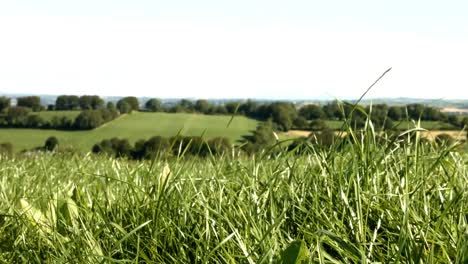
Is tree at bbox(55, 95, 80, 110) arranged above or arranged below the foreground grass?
below

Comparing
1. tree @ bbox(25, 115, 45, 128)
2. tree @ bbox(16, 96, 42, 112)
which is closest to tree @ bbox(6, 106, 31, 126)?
tree @ bbox(25, 115, 45, 128)

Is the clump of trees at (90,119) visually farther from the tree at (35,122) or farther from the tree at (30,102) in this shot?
the tree at (30,102)

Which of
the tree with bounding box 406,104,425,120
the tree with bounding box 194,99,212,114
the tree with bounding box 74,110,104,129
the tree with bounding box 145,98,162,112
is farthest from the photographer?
the tree with bounding box 194,99,212,114

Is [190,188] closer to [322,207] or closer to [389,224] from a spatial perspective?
[322,207]

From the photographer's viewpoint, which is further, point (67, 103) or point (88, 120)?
point (67, 103)

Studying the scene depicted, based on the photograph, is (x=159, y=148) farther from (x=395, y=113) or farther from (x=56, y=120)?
(x=56, y=120)

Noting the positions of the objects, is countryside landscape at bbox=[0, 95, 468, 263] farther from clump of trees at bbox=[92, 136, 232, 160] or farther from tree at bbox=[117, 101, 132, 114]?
tree at bbox=[117, 101, 132, 114]

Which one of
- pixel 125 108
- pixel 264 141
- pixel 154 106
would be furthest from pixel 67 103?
pixel 264 141

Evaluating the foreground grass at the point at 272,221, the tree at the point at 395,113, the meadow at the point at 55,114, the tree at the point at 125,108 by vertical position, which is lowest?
the meadow at the point at 55,114

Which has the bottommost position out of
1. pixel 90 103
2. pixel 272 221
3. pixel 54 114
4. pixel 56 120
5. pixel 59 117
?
pixel 56 120

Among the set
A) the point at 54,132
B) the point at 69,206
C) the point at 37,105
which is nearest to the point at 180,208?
the point at 69,206

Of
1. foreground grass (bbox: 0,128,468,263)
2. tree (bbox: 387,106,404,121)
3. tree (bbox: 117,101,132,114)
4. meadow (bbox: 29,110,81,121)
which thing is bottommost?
meadow (bbox: 29,110,81,121)

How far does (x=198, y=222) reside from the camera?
6.41 feet

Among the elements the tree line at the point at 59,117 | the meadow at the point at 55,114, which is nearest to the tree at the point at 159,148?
the tree line at the point at 59,117
